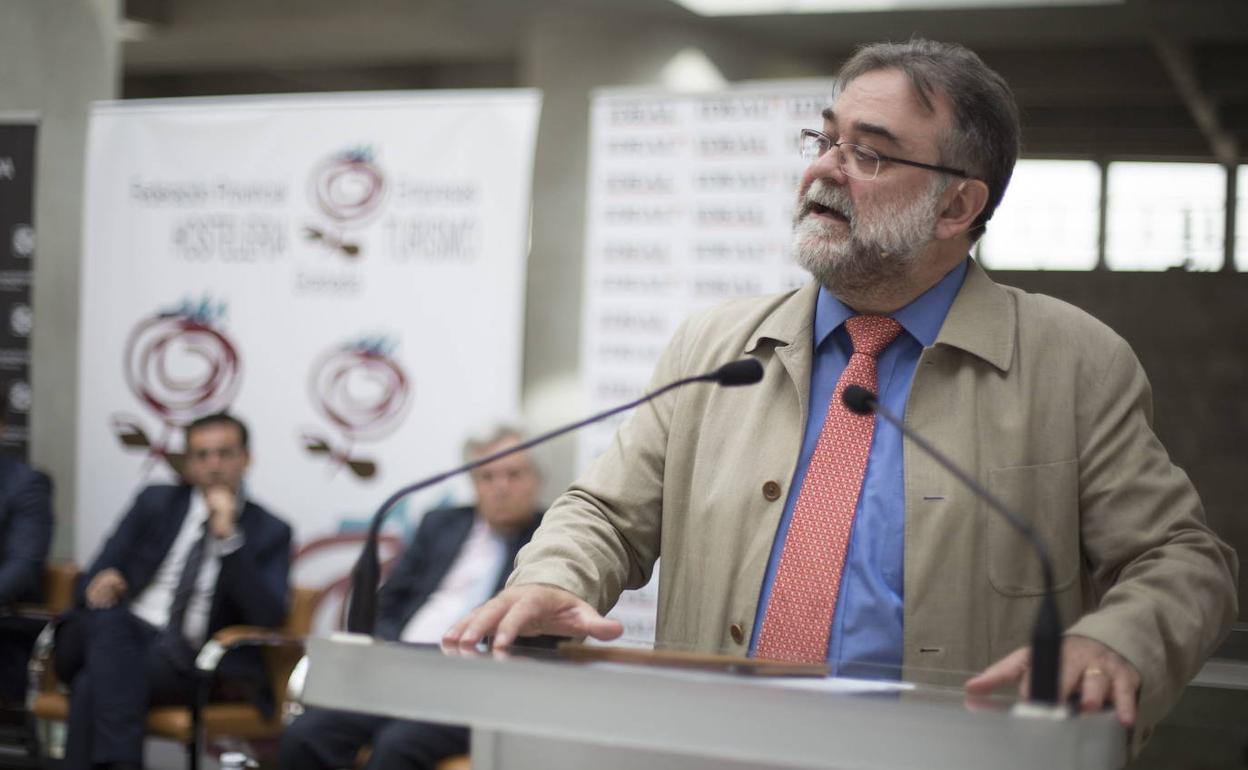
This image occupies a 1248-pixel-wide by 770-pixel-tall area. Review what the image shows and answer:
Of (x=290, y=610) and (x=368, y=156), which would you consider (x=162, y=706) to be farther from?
(x=368, y=156)

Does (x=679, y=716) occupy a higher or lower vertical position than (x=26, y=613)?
higher

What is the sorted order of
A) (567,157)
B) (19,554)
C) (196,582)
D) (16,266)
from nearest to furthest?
(196,582), (19,554), (16,266), (567,157)

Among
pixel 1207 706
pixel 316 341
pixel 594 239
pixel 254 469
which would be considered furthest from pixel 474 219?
pixel 1207 706


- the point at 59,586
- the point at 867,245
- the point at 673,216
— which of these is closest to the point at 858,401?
the point at 867,245

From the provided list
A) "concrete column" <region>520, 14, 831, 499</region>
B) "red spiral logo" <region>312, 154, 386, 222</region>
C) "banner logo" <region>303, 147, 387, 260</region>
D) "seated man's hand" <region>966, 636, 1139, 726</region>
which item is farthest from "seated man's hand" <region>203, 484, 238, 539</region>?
"seated man's hand" <region>966, 636, 1139, 726</region>

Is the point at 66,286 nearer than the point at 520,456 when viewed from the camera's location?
No

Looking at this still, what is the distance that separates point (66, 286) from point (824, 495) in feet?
17.0

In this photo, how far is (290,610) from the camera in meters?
4.87

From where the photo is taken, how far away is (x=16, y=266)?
5.91 m

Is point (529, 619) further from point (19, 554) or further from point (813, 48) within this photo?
point (813, 48)

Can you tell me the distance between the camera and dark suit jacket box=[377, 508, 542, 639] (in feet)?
14.8

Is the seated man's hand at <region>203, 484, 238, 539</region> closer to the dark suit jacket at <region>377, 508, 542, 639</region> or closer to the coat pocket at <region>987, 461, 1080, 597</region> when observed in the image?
the dark suit jacket at <region>377, 508, 542, 639</region>

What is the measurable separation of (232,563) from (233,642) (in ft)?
1.58

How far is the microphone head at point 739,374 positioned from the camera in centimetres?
164
